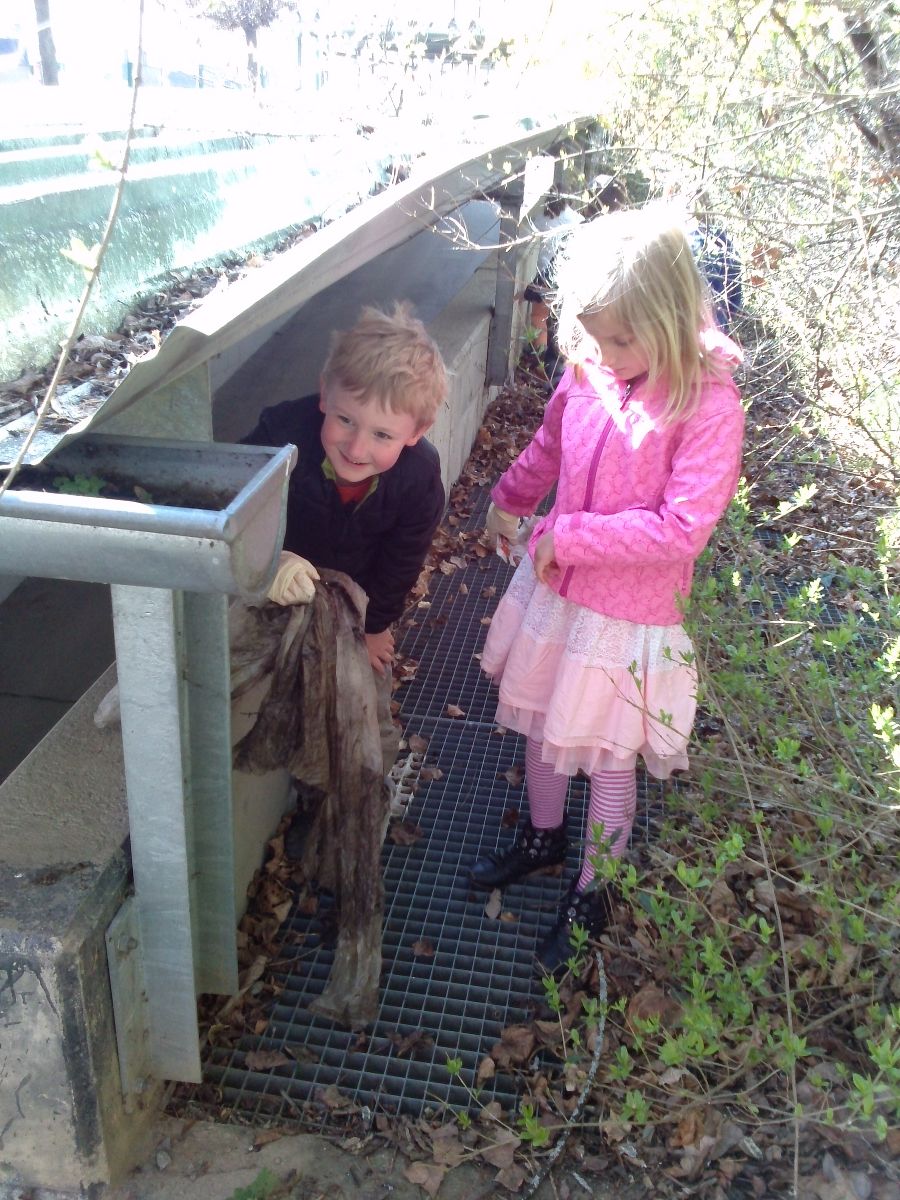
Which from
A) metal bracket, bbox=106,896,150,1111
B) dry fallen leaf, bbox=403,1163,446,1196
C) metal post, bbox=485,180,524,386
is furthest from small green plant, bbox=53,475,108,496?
metal post, bbox=485,180,524,386

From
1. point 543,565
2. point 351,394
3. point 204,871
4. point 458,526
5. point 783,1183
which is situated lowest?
point 458,526

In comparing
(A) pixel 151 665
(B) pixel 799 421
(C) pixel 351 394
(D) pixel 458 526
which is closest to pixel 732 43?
(B) pixel 799 421

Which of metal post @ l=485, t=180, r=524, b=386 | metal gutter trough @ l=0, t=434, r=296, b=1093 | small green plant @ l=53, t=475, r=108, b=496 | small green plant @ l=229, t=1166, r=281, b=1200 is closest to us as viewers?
metal gutter trough @ l=0, t=434, r=296, b=1093

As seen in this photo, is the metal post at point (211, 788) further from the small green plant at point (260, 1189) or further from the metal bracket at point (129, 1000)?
the small green plant at point (260, 1189)

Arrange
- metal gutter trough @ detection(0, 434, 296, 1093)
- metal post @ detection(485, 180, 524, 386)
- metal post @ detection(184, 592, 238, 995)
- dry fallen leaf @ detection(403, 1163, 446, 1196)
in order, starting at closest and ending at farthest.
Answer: metal gutter trough @ detection(0, 434, 296, 1093) → metal post @ detection(184, 592, 238, 995) → dry fallen leaf @ detection(403, 1163, 446, 1196) → metal post @ detection(485, 180, 524, 386)

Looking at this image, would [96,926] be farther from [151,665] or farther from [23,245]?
[23,245]

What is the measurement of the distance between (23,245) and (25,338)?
1.25 ft

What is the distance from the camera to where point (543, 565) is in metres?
2.58

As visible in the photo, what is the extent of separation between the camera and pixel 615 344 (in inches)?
92.4

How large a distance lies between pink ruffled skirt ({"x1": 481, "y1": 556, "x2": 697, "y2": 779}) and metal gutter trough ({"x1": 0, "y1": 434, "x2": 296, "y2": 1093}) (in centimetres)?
99

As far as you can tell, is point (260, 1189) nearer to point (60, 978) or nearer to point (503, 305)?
point (60, 978)

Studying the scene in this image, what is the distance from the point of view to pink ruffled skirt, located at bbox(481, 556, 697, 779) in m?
2.58

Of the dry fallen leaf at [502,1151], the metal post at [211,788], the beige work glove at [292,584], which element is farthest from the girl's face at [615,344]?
the dry fallen leaf at [502,1151]

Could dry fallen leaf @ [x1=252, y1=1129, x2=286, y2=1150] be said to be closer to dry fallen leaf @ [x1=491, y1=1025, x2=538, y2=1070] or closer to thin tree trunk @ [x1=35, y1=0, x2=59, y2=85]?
dry fallen leaf @ [x1=491, y1=1025, x2=538, y2=1070]
